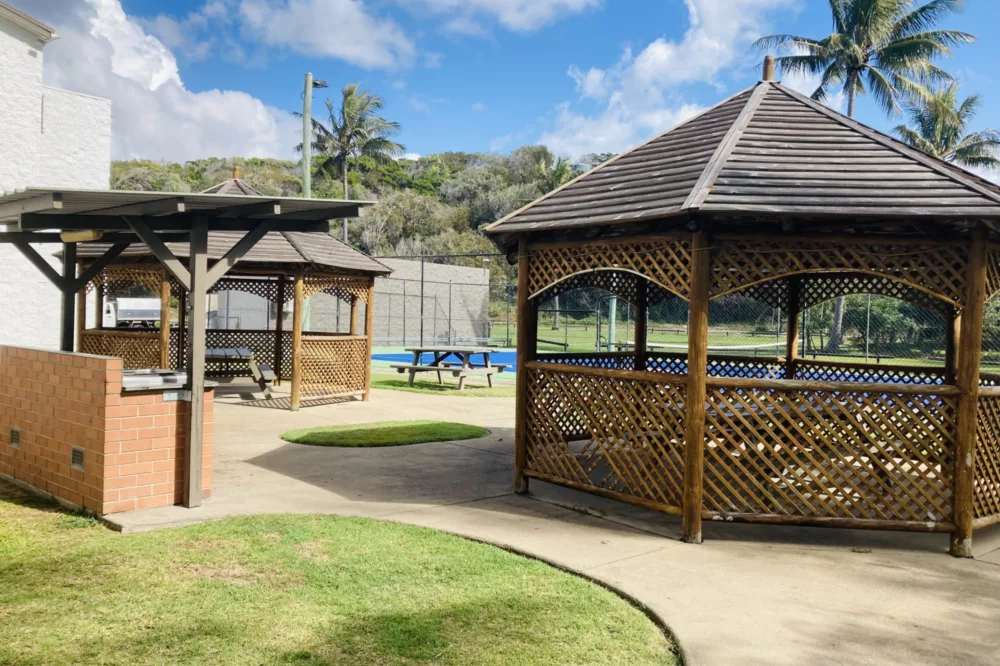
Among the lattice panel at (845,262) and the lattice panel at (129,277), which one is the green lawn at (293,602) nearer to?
the lattice panel at (845,262)

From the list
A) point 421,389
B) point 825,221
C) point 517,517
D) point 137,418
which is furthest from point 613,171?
point 421,389

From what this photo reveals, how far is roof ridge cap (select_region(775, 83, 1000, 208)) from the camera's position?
19.1 feet

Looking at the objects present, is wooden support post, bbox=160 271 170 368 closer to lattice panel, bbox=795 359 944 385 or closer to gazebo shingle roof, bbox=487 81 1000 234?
gazebo shingle roof, bbox=487 81 1000 234

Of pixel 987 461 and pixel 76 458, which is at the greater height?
pixel 987 461

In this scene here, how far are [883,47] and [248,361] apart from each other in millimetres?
27419

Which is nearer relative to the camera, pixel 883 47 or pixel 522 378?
pixel 522 378

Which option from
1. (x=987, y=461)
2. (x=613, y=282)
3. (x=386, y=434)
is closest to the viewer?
(x=987, y=461)

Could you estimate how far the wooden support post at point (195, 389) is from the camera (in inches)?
248

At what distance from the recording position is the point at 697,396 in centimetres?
588

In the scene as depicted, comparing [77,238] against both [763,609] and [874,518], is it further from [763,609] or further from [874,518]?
[874,518]

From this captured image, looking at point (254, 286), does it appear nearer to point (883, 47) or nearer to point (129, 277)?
point (129, 277)

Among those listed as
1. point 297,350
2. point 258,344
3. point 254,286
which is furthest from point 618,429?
point 258,344

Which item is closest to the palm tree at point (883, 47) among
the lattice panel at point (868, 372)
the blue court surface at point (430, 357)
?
the blue court surface at point (430, 357)

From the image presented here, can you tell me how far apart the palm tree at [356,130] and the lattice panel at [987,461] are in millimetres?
42578
